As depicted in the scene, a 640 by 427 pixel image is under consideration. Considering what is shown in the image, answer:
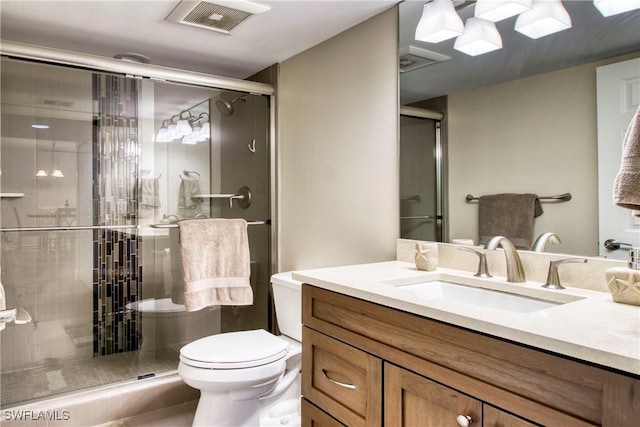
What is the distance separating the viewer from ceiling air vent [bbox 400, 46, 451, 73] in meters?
1.82

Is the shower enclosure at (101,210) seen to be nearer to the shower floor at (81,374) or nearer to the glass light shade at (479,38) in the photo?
the shower floor at (81,374)

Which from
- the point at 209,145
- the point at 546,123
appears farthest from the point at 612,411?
the point at 209,145

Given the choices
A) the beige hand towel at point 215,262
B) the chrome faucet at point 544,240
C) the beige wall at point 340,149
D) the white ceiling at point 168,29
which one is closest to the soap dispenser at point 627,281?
the chrome faucet at point 544,240

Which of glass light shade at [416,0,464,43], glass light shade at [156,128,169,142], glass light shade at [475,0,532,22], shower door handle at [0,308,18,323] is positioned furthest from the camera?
glass light shade at [156,128,169,142]

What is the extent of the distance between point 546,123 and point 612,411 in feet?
3.16

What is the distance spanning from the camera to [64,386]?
7.28 feet

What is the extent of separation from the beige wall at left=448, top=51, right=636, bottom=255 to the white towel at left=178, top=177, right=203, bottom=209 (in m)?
1.52

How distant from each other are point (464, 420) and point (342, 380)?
1.51 feet

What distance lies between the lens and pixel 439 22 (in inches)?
67.5

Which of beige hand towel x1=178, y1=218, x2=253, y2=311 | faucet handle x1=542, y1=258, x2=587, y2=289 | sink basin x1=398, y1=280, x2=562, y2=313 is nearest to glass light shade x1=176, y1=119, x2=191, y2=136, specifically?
beige hand towel x1=178, y1=218, x2=253, y2=311

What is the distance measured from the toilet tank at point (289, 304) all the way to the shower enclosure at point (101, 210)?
1.86 feet

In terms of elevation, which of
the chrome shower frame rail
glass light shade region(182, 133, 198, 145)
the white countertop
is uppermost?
glass light shade region(182, 133, 198, 145)

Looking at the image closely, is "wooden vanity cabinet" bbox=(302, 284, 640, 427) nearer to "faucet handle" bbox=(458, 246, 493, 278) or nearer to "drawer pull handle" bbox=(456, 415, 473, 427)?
"drawer pull handle" bbox=(456, 415, 473, 427)

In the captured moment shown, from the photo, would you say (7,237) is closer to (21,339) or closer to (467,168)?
(21,339)
